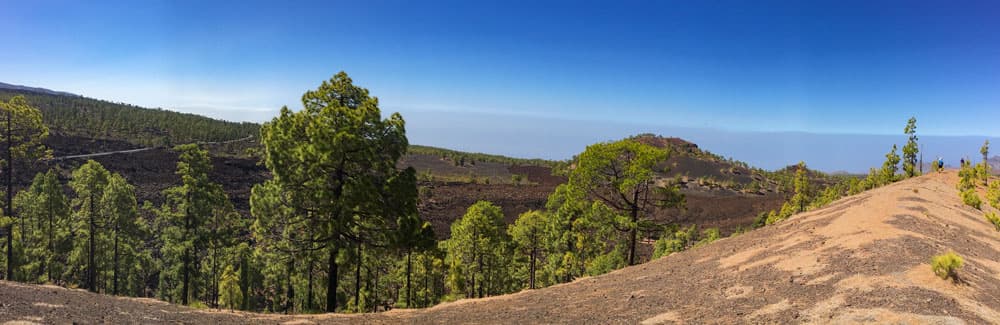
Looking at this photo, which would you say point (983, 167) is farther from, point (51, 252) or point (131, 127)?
point (131, 127)

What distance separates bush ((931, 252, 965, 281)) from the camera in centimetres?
860

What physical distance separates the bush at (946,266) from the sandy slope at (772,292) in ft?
0.53

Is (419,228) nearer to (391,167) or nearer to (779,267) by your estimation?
(391,167)

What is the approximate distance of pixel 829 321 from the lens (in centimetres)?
768

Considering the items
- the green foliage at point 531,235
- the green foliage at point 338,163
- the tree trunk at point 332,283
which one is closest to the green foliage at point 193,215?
the green foliage at point 338,163

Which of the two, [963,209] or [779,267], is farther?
[963,209]

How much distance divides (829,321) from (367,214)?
13.8 meters

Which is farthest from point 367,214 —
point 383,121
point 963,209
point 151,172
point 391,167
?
point 151,172

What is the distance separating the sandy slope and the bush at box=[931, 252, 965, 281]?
16cm

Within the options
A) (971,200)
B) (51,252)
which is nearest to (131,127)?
(51,252)

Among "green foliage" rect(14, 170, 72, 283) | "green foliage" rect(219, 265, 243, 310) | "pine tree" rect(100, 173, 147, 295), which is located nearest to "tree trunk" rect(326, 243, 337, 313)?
"green foliage" rect(219, 265, 243, 310)

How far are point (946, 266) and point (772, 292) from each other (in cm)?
302

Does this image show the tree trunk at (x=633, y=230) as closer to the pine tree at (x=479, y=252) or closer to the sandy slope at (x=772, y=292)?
the sandy slope at (x=772, y=292)

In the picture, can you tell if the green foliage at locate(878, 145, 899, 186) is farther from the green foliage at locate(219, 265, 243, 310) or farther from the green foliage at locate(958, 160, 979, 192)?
the green foliage at locate(219, 265, 243, 310)
